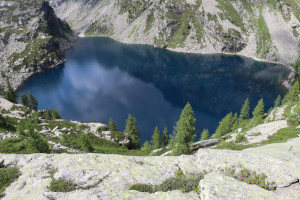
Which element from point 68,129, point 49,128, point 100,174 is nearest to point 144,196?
point 100,174

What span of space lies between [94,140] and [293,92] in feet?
314

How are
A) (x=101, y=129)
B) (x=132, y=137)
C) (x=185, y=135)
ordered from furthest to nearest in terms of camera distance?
(x=132, y=137)
(x=101, y=129)
(x=185, y=135)

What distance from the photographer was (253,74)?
583 ft

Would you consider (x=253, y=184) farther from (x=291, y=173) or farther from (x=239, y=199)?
(x=291, y=173)

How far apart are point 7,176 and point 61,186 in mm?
5443

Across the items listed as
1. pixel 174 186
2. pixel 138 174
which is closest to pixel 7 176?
pixel 138 174

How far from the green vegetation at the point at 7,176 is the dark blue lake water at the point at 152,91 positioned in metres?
72.2

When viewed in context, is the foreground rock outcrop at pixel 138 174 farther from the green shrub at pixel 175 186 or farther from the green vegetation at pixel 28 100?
the green vegetation at pixel 28 100

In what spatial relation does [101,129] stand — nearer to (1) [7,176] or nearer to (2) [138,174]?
(1) [7,176]

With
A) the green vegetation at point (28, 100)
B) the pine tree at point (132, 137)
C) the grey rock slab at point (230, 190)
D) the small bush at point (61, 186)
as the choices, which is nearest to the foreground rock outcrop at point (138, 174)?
the grey rock slab at point (230, 190)

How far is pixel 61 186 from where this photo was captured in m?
11.4

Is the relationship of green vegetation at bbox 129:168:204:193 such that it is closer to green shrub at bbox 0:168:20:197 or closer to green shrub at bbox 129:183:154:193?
green shrub at bbox 129:183:154:193

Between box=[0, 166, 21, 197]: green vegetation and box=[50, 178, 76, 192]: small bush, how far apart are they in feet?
12.8

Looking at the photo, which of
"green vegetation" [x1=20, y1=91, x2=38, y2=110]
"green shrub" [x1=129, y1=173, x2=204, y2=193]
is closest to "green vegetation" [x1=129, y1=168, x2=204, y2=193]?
"green shrub" [x1=129, y1=173, x2=204, y2=193]
